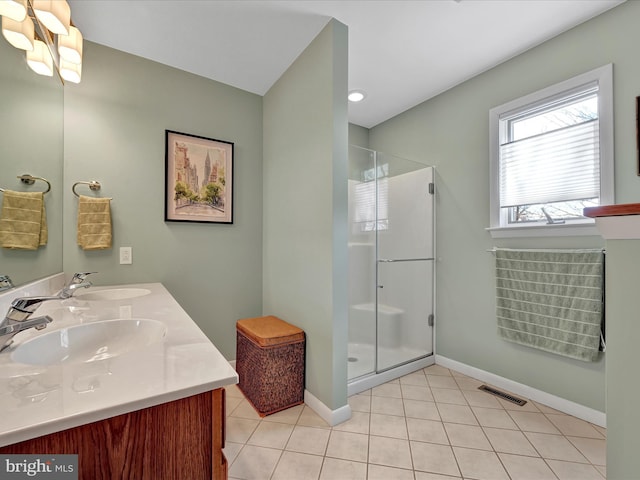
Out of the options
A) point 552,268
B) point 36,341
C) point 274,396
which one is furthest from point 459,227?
point 36,341

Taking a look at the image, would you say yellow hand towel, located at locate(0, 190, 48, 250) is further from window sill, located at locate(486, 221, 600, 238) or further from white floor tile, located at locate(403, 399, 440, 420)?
window sill, located at locate(486, 221, 600, 238)

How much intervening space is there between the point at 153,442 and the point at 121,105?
2.27 m

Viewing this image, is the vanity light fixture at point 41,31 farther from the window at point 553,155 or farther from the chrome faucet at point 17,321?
the window at point 553,155

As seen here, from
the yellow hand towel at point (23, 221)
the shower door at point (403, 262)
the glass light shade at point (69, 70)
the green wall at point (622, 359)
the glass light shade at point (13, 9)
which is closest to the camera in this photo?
the green wall at point (622, 359)

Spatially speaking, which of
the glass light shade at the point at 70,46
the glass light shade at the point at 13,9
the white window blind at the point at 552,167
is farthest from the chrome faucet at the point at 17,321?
the white window blind at the point at 552,167

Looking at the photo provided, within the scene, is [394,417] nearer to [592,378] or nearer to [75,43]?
[592,378]

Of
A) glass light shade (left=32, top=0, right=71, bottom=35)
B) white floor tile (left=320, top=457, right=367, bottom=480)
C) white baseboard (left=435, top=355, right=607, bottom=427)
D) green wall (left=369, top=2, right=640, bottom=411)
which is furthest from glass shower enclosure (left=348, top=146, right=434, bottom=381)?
glass light shade (left=32, top=0, right=71, bottom=35)

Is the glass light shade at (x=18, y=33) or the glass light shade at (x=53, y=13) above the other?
the glass light shade at (x=53, y=13)

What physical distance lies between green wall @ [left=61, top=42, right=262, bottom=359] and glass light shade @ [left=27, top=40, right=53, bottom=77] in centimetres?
55

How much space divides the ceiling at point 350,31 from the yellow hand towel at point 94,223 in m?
1.12

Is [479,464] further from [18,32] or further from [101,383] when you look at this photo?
[18,32]

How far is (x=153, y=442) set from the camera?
2.03 feet

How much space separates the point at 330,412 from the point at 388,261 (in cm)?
126

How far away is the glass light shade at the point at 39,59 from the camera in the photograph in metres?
1.30
